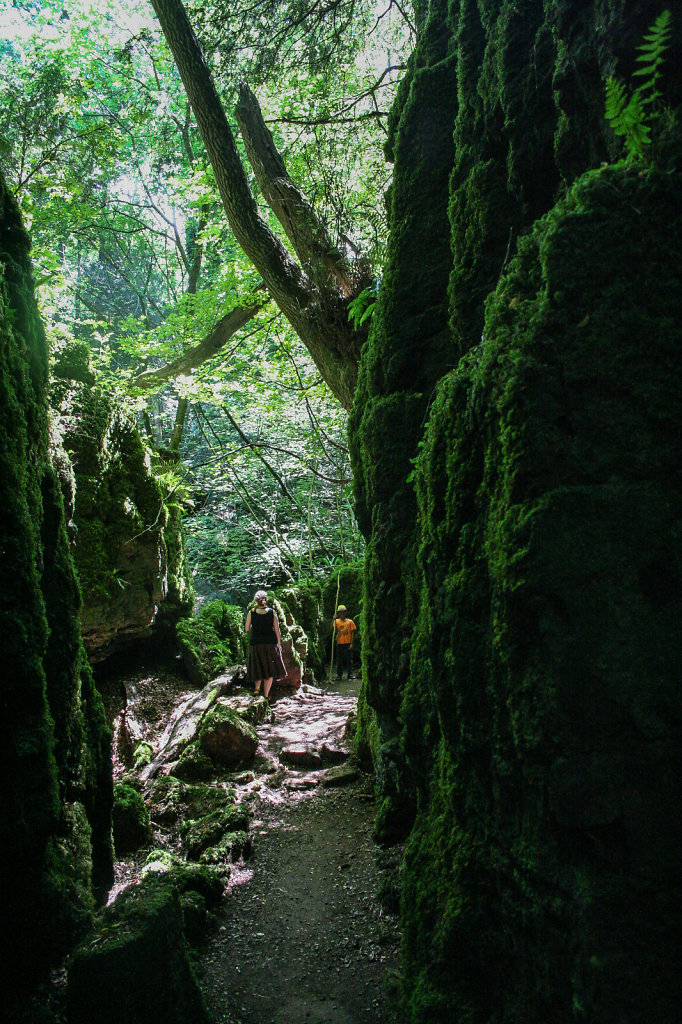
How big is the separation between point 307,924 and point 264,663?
239 inches

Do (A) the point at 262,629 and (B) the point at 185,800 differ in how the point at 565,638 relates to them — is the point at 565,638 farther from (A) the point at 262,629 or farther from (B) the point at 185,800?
(A) the point at 262,629

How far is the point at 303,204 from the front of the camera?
21.7 ft

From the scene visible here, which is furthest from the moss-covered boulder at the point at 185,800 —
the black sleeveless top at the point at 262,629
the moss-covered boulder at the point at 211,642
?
the moss-covered boulder at the point at 211,642

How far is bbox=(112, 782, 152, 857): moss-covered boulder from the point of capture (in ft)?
15.8

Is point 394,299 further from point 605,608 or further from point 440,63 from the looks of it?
point 605,608

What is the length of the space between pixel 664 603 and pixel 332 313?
5.08 meters

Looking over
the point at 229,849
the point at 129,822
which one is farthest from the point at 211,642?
the point at 229,849

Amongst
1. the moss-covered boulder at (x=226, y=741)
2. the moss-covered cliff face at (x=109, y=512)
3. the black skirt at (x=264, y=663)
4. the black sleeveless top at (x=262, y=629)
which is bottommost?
the moss-covered boulder at (x=226, y=741)

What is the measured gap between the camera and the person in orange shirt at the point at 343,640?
12.2 m

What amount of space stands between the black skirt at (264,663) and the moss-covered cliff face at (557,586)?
661 cm

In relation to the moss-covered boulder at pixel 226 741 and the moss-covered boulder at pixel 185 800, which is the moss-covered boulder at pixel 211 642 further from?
the moss-covered boulder at pixel 185 800

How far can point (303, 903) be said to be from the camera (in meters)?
3.96

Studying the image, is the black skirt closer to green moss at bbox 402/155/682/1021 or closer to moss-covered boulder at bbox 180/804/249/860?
moss-covered boulder at bbox 180/804/249/860

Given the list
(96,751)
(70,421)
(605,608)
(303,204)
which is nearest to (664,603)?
(605,608)
